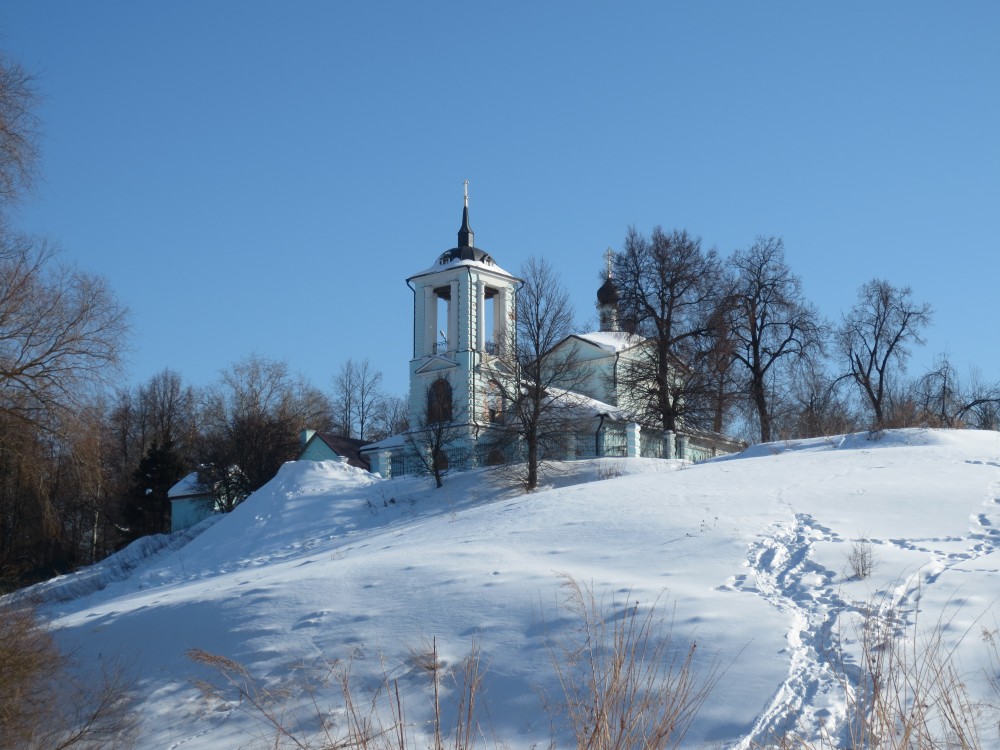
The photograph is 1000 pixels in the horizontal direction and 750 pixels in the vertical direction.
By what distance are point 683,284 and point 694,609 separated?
27036mm

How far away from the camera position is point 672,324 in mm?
35250

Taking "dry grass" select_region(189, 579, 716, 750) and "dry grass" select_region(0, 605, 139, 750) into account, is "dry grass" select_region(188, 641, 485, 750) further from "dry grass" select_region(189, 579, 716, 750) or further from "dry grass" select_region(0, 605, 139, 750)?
"dry grass" select_region(0, 605, 139, 750)

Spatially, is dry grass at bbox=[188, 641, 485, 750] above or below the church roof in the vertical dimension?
below

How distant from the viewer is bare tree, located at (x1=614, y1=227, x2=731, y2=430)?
34.2 meters

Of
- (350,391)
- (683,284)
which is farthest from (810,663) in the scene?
(350,391)

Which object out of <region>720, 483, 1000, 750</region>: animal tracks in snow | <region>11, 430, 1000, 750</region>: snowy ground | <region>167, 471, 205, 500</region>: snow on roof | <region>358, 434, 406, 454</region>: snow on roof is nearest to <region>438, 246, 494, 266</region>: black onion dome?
<region>358, 434, 406, 454</region>: snow on roof

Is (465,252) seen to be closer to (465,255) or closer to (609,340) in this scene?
(465,255)

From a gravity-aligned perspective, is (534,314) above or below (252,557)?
above

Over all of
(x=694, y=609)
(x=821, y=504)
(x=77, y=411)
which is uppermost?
(x=77, y=411)

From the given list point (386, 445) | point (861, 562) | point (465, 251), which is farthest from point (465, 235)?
point (861, 562)

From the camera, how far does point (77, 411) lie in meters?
15.0

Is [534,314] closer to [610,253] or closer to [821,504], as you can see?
[610,253]

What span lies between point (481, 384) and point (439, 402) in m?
3.07

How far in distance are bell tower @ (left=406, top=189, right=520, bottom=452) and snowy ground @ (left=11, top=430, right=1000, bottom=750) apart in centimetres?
1986
